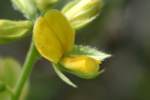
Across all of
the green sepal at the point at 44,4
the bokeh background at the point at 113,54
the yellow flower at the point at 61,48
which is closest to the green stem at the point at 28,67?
the yellow flower at the point at 61,48

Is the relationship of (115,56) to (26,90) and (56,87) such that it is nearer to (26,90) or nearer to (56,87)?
(56,87)

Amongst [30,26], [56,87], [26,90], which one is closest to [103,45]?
[56,87]

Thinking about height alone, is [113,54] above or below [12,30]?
below

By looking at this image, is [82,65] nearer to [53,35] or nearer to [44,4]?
[53,35]

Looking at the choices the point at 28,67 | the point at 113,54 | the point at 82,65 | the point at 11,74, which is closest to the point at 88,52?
the point at 82,65

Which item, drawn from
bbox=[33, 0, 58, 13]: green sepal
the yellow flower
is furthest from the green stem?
bbox=[33, 0, 58, 13]: green sepal
